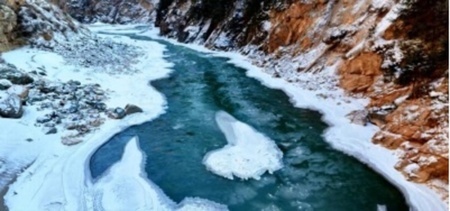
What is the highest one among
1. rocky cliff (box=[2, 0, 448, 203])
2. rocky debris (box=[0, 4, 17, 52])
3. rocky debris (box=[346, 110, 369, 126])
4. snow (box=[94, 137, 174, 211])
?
rocky cliff (box=[2, 0, 448, 203])

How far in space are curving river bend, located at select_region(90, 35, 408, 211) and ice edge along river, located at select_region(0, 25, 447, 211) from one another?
1.10 ft

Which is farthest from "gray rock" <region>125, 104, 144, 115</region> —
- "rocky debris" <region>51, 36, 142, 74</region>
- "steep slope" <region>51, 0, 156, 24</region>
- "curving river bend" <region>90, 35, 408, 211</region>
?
"steep slope" <region>51, 0, 156, 24</region>

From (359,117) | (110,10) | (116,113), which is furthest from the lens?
(110,10)

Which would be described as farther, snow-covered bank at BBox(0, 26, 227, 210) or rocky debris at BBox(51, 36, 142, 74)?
rocky debris at BBox(51, 36, 142, 74)

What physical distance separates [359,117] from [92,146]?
7.94 meters

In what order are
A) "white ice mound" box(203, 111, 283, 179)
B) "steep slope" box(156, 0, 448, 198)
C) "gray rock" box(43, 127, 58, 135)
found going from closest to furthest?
"white ice mound" box(203, 111, 283, 179) < "steep slope" box(156, 0, 448, 198) < "gray rock" box(43, 127, 58, 135)

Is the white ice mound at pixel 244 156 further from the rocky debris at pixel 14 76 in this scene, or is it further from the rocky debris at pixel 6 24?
the rocky debris at pixel 6 24

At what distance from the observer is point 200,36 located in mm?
33844

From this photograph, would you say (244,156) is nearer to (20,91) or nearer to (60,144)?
(60,144)

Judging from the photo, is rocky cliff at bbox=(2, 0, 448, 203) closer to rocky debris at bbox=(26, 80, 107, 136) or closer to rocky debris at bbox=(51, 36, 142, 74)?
rocky debris at bbox=(51, 36, 142, 74)

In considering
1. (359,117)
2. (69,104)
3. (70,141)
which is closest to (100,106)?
(69,104)

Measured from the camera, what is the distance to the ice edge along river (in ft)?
29.0

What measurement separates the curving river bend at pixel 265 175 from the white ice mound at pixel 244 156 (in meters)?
0.21

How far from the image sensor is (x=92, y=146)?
468 inches
